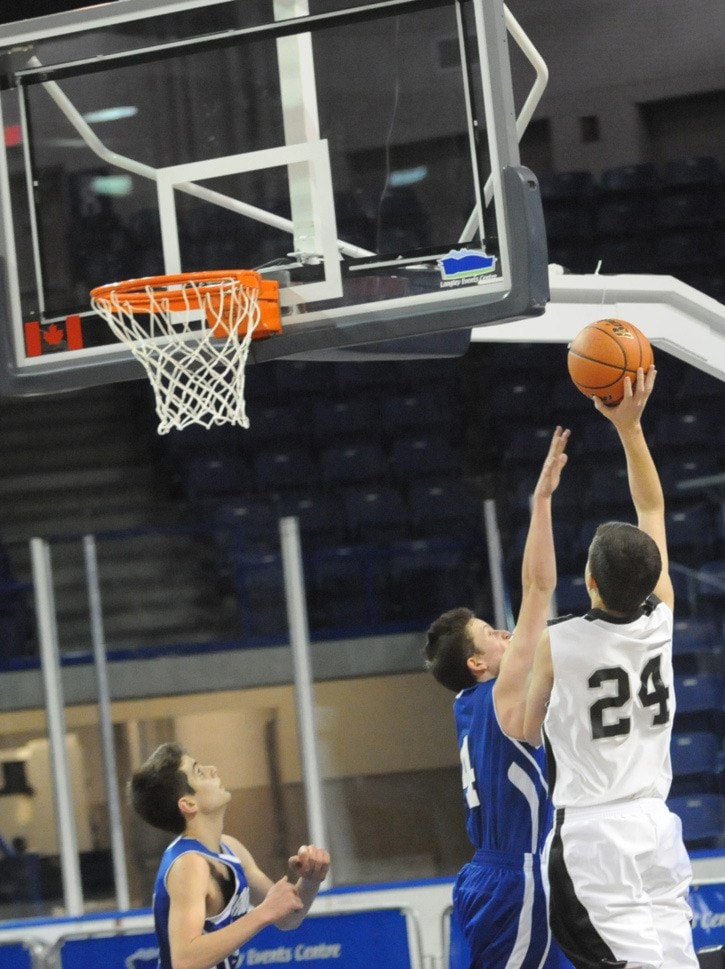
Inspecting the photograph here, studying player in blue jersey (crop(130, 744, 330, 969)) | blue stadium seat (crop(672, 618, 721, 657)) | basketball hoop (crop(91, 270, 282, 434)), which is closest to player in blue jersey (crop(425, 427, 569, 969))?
player in blue jersey (crop(130, 744, 330, 969))

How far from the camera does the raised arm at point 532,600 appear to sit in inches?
116

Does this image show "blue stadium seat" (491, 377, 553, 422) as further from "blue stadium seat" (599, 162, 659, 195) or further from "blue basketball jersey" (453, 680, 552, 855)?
"blue basketball jersey" (453, 680, 552, 855)

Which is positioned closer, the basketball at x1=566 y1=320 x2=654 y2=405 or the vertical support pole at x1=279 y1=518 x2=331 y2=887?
the basketball at x1=566 y1=320 x2=654 y2=405

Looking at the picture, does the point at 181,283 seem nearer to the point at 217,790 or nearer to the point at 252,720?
the point at 217,790

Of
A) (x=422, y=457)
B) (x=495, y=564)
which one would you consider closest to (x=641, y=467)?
(x=495, y=564)

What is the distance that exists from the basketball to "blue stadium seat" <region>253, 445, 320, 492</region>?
5.71 m

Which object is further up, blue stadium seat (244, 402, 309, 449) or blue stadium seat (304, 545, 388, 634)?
blue stadium seat (244, 402, 309, 449)

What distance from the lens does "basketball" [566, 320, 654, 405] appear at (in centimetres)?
321

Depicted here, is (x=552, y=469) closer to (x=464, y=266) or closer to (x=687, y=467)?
(x=464, y=266)

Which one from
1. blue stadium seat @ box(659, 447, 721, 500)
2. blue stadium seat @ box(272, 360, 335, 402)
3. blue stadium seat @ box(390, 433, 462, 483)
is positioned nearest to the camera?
blue stadium seat @ box(659, 447, 721, 500)

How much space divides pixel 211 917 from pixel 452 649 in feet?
3.00

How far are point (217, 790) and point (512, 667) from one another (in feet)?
3.10

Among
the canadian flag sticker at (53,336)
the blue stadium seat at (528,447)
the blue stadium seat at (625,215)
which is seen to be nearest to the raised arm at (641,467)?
the canadian flag sticker at (53,336)

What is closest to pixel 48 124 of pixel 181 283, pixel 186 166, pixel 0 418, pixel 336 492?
pixel 186 166
